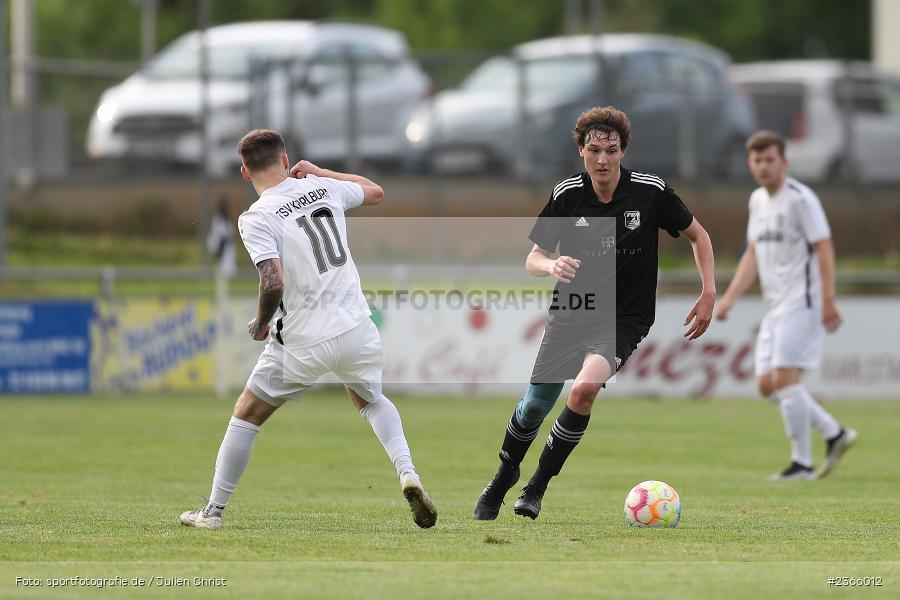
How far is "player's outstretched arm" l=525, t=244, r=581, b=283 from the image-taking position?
8.40 metres

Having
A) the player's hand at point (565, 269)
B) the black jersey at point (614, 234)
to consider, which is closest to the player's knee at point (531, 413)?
the black jersey at point (614, 234)

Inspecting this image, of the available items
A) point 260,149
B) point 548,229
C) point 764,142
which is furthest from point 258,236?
point 764,142

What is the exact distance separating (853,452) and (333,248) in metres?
7.91

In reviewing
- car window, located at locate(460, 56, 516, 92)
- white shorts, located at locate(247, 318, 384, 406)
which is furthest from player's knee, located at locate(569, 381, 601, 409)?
car window, located at locate(460, 56, 516, 92)

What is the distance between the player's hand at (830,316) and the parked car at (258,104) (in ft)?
35.0

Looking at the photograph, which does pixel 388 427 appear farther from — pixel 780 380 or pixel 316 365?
pixel 780 380

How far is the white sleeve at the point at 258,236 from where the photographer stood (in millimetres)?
8219

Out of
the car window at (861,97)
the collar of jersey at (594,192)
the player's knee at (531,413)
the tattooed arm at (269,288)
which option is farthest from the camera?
the car window at (861,97)

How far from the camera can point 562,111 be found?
21.9 metres

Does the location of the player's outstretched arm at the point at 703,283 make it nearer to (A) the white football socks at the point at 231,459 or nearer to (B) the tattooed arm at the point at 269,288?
(B) the tattooed arm at the point at 269,288

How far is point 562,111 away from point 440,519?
13428 millimetres

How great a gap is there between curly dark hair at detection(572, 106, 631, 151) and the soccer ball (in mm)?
1959

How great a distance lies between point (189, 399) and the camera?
20266mm

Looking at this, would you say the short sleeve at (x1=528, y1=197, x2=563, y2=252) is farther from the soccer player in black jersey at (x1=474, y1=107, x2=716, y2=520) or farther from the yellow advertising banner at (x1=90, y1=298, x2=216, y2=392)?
the yellow advertising banner at (x1=90, y1=298, x2=216, y2=392)
